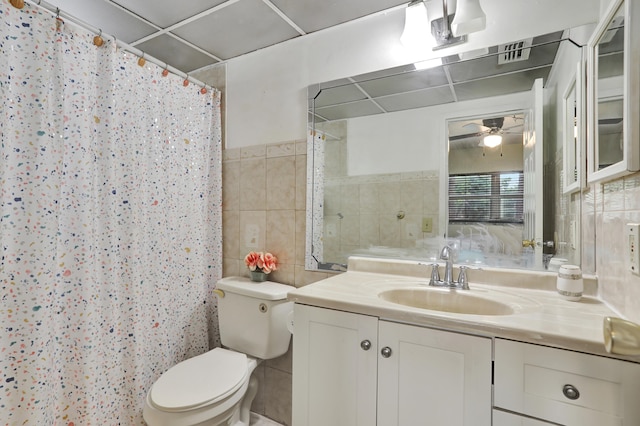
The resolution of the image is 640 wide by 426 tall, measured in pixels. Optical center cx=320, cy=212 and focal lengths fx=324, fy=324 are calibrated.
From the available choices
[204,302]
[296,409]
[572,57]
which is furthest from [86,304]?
[572,57]

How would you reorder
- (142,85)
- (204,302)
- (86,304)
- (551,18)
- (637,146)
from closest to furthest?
(637,146), (551,18), (86,304), (142,85), (204,302)

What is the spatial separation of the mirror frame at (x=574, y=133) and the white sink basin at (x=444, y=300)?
0.52 m

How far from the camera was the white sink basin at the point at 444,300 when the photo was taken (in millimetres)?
1160

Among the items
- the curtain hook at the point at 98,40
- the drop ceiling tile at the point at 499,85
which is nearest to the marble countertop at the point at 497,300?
the drop ceiling tile at the point at 499,85

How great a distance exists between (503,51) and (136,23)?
5.65ft

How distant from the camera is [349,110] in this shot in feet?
5.36

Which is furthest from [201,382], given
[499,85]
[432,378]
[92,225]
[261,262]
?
[499,85]

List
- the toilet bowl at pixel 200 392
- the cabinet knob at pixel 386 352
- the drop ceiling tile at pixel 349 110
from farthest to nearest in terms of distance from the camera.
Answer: the drop ceiling tile at pixel 349 110, the toilet bowl at pixel 200 392, the cabinet knob at pixel 386 352

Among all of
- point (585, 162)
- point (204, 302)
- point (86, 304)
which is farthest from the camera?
point (204, 302)

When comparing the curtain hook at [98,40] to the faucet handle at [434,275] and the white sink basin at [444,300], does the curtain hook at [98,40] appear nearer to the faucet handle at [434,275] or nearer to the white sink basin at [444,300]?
the white sink basin at [444,300]

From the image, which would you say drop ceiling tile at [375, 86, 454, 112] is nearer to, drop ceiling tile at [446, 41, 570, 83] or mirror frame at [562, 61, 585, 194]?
drop ceiling tile at [446, 41, 570, 83]

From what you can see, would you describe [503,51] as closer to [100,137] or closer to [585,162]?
[585,162]

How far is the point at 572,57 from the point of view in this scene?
1167mm

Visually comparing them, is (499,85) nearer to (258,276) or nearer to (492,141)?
(492,141)
